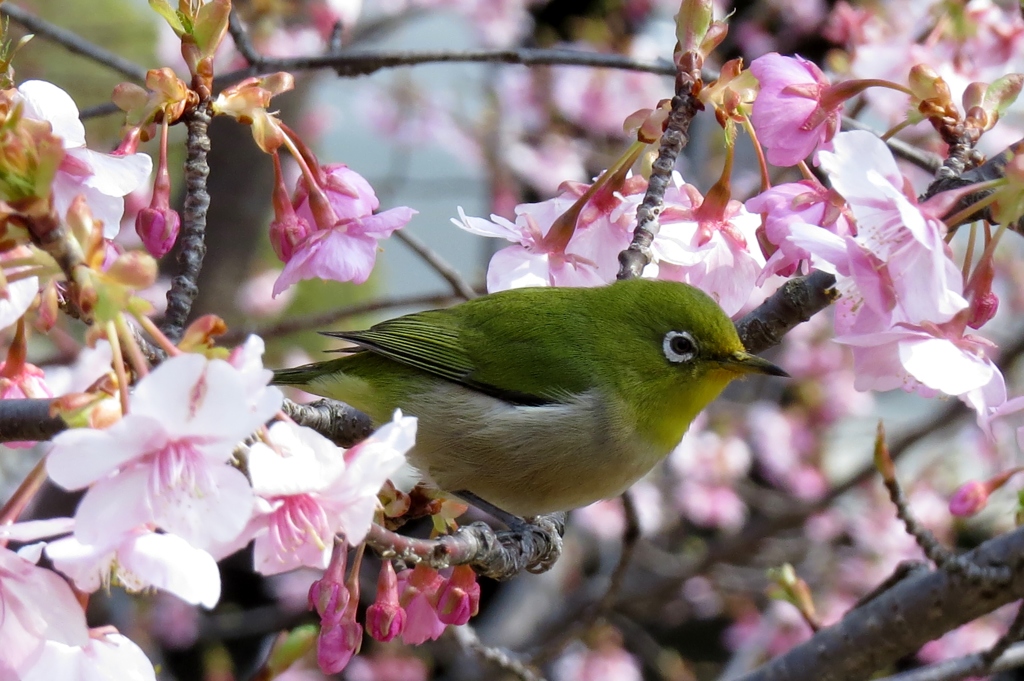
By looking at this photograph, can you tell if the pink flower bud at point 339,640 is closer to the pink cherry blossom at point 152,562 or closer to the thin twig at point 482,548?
the thin twig at point 482,548

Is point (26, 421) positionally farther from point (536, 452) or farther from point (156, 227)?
point (536, 452)

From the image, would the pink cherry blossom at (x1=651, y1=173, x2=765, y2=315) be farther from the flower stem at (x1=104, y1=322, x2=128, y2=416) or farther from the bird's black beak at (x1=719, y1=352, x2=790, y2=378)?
the flower stem at (x1=104, y1=322, x2=128, y2=416)

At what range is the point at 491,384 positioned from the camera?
2078mm

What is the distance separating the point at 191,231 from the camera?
142 cm

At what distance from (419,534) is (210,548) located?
4.41 meters

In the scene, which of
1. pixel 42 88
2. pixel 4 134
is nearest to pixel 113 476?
pixel 4 134

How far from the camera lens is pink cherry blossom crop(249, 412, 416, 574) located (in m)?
0.94

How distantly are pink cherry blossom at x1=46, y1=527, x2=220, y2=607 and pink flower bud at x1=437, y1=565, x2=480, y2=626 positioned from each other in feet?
1.51

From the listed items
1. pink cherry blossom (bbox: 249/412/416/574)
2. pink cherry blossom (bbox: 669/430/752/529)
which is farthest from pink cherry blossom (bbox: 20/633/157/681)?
pink cherry blossom (bbox: 669/430/752/529)

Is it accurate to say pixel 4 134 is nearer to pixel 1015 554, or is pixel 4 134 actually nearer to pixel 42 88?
pixel 42 88

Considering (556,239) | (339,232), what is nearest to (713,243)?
(556,239)

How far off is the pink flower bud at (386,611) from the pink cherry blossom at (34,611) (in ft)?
1.21

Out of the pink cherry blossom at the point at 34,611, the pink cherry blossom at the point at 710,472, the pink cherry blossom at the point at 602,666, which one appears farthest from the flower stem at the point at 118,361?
the pink cherry blossom at the point at 710,472

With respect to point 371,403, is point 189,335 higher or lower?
higher
